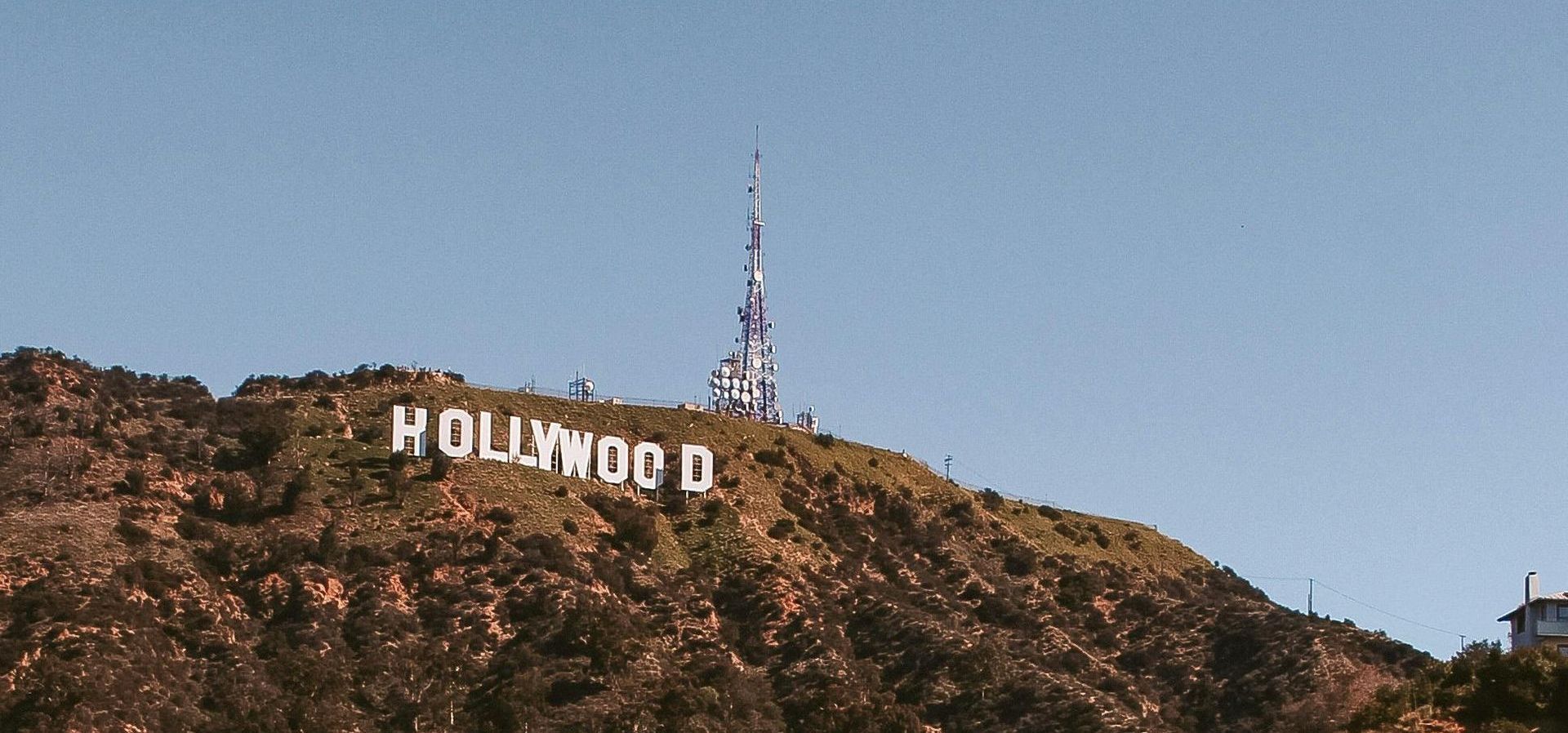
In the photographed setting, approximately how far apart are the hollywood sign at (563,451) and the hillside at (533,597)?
88 cm

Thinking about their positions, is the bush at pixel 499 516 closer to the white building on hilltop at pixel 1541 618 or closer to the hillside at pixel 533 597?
the hillside at pixel 533 597

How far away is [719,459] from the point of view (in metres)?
132

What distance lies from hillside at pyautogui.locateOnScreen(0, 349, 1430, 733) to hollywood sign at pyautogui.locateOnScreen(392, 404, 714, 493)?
2.90ft

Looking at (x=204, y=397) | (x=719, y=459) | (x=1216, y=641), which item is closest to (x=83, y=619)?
(x=204, y=397)

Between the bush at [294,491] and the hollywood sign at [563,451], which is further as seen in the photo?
the hollywood sign at [563,451]

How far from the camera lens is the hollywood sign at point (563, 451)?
124 metres

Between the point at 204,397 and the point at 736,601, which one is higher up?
the point at 204,397

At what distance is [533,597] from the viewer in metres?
113

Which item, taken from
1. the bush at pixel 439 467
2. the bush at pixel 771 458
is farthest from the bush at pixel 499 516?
the bush at pixel 771 458

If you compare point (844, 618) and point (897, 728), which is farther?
point (844, 618)

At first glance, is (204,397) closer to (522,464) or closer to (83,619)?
(522,464)

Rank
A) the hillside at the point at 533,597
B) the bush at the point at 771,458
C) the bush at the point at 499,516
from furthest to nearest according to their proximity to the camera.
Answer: the bush at the point at 771,458
the bush at the point at 499,516
the hillside at the point at 533,597

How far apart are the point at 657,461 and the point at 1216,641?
97.2 feet

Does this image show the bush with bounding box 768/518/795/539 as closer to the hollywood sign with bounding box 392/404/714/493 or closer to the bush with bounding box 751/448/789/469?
the hollywood sign with bounding box 392/404/714/493
